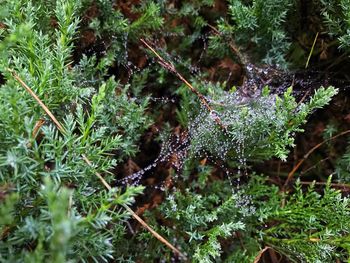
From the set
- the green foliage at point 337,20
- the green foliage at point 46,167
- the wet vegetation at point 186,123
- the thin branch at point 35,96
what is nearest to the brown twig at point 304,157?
the wet vegetation at point 186,123

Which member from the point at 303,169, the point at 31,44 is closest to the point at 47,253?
the point at 31,44

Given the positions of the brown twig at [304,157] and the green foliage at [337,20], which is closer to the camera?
the green foliage at [337,20]

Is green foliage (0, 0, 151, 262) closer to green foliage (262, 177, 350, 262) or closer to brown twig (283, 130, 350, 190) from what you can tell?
green foliage (262, 177, 350, 262)

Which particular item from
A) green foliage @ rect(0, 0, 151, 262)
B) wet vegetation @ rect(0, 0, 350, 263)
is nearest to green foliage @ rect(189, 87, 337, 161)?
wet vegetation @ rect(0, 0, 350, 263)

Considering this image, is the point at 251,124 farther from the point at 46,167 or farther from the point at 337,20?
the point at 46,167

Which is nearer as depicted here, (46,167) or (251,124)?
(46,167)

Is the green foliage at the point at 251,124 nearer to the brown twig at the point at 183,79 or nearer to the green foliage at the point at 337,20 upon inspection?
the brown twig at the point at 183,79

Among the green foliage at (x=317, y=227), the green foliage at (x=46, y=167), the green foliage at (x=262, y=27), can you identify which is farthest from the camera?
the green foliage at (x=262, y=27)

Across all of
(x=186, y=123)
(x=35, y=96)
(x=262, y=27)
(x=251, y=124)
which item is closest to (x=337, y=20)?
(x=262, y=27)
